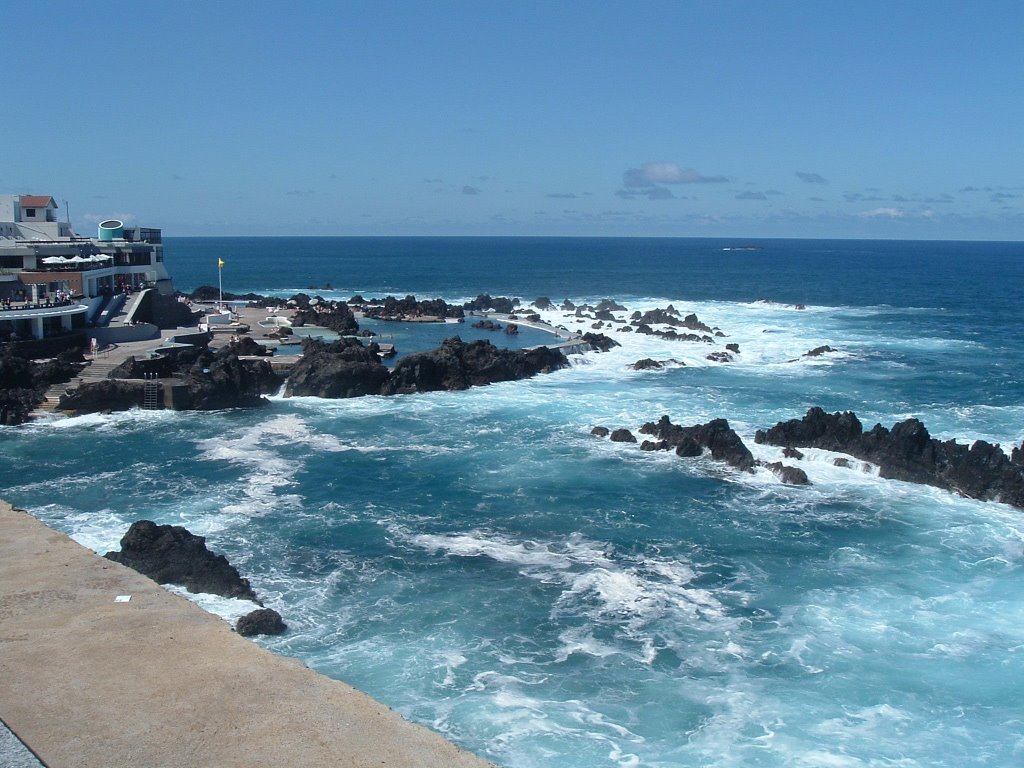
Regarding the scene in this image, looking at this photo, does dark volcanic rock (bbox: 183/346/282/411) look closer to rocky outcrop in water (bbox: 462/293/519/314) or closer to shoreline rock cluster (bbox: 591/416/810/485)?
shoreline rock cluster (bbox: 591/416/810/485)

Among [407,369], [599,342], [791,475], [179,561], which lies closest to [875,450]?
[791,475]

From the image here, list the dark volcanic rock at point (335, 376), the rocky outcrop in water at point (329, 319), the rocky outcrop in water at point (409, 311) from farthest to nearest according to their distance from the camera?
the rocky outcrop in water at point (409, 311)
the rocky outcrop in water at point (329, 319)
the dark volcanic rock at point (335, 376)

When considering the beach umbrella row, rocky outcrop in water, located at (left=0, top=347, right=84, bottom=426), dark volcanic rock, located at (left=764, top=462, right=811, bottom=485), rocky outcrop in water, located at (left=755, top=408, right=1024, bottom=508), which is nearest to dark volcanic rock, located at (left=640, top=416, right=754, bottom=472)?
dark volcanic rock, located at (left=764, top=462, right=811, bottom=485)

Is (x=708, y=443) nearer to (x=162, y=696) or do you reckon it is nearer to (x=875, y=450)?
(x=875, y=450)

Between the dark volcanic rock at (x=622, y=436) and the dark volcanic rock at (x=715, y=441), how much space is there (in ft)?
4.06

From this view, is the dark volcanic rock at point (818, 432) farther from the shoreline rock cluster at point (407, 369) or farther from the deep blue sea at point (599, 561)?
the shoreline rock cluster at point (407, 369)

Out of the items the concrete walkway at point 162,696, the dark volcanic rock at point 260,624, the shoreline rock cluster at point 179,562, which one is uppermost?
the concrete walkway at point 162,696

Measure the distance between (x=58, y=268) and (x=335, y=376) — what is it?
2047 centimetres

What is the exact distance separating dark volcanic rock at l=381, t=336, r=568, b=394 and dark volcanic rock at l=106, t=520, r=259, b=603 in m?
25.1

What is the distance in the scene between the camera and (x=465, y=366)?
53.1 meters

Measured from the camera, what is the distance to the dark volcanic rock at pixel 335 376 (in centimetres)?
4784

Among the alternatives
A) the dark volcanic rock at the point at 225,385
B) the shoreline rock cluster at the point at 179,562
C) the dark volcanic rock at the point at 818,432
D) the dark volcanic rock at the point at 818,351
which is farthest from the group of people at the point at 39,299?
the dark volcanic rock at the point at 818,351

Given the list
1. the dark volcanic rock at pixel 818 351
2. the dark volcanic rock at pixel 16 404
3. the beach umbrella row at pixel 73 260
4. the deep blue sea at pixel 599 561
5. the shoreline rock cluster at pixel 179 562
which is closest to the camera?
the deep blue sea at pixel 599 561

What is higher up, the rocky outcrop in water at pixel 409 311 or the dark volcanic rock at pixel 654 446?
the rocky outcrop in water at pixel 409 311
